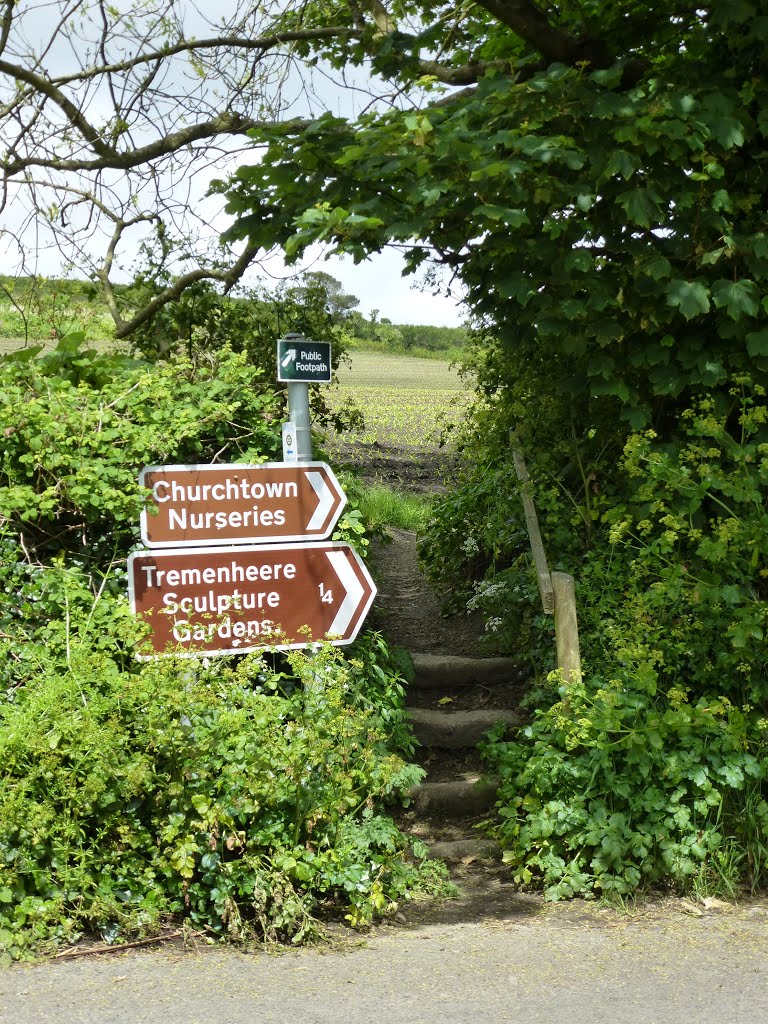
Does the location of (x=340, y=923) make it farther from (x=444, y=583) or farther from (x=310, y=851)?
(x=444, y=583)

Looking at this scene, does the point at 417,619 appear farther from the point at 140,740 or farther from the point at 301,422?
the point at 140,740

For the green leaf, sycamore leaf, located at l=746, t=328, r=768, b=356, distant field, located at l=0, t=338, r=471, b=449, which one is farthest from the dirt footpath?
distant field, located at l=0, t=338, r=471, b=449

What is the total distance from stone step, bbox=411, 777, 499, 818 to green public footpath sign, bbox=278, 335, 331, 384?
261 cm

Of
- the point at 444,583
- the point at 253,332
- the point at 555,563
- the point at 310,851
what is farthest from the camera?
the point at 444,583

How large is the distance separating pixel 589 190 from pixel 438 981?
389 cm

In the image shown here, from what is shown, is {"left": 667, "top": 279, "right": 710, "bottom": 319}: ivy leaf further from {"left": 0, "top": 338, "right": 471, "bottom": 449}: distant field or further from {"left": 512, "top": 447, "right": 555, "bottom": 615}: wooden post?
{"left": 0, "top": 338, "right": 471, "bottom": 449}: distant field

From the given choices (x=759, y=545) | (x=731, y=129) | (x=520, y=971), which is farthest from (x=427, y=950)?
(x=731, y=129)

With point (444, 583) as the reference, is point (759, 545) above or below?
above

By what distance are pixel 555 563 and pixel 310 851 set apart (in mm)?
3172

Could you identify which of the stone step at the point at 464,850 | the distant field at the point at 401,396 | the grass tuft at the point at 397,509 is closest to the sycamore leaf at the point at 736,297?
the stone step at the point at 464,850

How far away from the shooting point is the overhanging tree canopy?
533cm

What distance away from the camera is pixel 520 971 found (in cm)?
420

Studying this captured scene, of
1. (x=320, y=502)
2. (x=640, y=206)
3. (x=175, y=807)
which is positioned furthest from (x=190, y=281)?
(x=175, y=807)

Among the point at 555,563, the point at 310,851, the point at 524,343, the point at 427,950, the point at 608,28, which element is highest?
the point at 608,28
